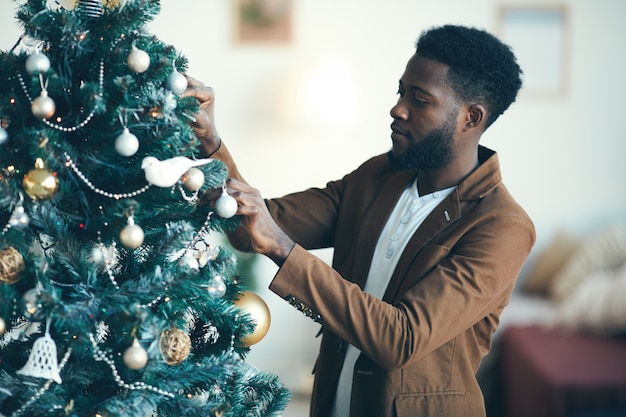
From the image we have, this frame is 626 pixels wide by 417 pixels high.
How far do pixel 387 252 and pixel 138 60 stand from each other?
77cm

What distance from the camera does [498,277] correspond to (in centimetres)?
145

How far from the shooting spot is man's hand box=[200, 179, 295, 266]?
3.92 feet

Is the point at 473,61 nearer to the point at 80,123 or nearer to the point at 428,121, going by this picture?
the point at 428,121

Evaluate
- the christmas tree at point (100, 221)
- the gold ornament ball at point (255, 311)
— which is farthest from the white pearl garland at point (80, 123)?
the gold ornament ball at point (255, 311)

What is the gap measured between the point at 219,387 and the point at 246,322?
4.5 inches

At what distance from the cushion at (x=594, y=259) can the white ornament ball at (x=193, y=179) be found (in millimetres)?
3312

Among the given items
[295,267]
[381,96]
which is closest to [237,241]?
[295,267]

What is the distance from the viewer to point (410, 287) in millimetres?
1481

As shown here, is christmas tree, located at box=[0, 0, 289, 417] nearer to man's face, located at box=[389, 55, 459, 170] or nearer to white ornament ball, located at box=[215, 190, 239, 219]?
white ornament ball, located at box=[215, 190, 239, 219]

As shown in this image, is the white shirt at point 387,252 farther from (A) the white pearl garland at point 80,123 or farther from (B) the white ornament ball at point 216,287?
(A) the white pearl garland at point 80,123

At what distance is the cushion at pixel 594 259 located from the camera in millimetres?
3941

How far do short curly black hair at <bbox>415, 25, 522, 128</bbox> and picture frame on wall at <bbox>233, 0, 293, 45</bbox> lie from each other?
2.83m

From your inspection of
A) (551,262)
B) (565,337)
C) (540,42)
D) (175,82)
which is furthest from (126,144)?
(540,42)

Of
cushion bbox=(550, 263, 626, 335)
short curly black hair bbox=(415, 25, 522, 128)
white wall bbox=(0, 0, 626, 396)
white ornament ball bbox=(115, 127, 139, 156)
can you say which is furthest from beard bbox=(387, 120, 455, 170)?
white wall bbox=(0, 0, 626, 396)
